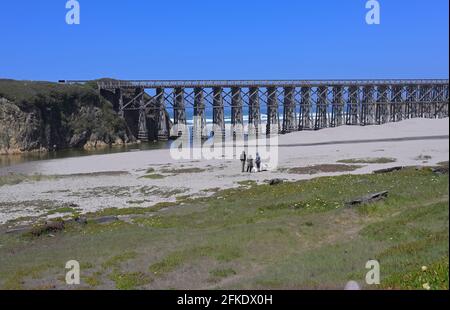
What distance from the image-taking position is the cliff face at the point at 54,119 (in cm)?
7881

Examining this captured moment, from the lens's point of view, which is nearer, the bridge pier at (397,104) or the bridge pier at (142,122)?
the bridge pier at (397,104)

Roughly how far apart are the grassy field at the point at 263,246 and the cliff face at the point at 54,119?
61004 mm

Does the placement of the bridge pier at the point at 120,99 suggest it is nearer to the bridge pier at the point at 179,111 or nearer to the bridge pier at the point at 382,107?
the bridge pier at the point at 179,111

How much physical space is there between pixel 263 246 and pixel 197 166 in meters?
29.8

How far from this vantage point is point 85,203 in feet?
99.0

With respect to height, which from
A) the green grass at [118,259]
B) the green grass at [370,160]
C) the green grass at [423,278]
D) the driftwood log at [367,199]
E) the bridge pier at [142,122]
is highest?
the bridge pier at [142,122]

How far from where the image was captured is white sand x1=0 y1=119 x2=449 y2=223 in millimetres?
31855

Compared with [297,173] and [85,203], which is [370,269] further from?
[297,173]

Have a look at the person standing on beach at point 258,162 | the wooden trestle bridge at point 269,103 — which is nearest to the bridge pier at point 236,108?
the wooden trestle bridge at point 269,103

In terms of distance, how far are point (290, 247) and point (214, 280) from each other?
3.37 meters

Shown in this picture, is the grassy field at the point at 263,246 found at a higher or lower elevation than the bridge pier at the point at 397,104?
lower

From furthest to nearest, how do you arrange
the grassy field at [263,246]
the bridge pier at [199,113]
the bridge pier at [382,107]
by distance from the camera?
the bridge pier at [382,107], the bridge pier at [199,113], the grassy field at [263,246]

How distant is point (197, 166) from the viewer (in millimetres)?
44938
